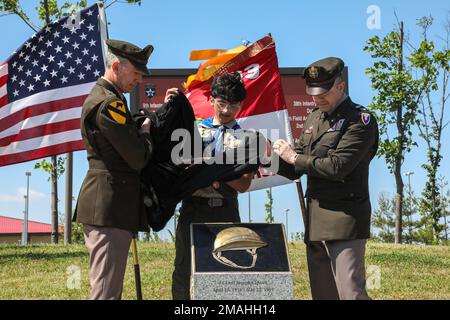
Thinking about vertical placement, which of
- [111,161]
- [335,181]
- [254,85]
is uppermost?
[254,85]

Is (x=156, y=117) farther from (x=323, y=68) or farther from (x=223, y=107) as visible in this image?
(x=323, y=68)

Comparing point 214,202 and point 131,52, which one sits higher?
point 131,52

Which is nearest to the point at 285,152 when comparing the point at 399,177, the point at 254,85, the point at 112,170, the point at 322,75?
the point at 322,75

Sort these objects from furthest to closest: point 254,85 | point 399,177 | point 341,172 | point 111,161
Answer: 1. point 399,177
2. point 254,85
3. point 341,172
4. point 111,161

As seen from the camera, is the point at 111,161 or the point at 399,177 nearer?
the point at 111,161

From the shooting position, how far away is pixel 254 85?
7625 mm

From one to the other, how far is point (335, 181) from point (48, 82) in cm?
497

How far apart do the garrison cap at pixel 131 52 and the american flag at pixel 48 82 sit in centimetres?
390

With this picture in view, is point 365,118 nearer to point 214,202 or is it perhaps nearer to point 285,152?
point 285,152

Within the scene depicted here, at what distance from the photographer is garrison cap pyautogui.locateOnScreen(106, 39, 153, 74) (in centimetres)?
448

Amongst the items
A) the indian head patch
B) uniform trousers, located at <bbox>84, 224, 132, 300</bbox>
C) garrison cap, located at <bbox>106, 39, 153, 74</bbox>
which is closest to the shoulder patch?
garrison cap, located at <bbox>106, 39, 153, 74</bbox>

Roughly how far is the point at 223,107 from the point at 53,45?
4.34m

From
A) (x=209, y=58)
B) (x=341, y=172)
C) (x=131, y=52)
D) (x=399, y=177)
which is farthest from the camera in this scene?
(x=399, y=177)
